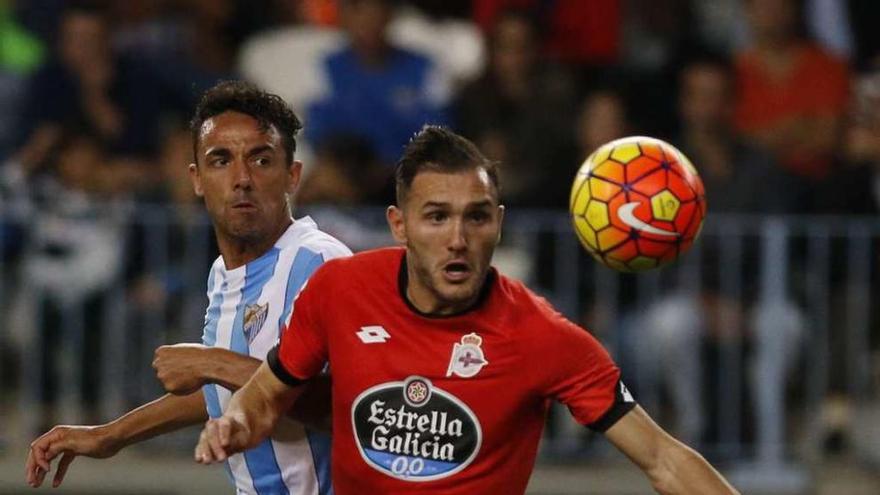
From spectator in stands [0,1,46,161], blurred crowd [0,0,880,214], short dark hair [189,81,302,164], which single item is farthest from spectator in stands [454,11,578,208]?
short dark hair [189,81,302,164]

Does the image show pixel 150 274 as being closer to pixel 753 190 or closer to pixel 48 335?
A: pixel 48 335

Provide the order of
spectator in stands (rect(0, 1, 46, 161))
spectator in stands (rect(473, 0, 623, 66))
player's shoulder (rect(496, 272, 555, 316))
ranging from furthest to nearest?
1. spectator in stands (rect(473, 0, 623, 66))
2. spectator in stands (rect(0, 1, 46, 161))
3. player's shoulder (rect(496, 272, 555, 316))

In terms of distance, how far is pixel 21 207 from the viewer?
36.0 ft

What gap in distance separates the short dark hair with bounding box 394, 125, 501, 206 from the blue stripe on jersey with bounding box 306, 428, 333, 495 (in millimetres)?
861

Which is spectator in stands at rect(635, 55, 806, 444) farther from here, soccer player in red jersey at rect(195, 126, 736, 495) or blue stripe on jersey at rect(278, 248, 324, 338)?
soccer player in red jersey at rect(195, 126, 736, 495)

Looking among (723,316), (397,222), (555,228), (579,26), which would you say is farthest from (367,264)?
(579,26)

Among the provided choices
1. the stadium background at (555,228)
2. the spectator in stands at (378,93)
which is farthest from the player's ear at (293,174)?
the spectator in stands at (378,93)

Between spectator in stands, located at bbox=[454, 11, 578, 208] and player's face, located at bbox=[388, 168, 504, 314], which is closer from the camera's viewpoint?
player's face, located at bbox=[388, 168, 504, 314]

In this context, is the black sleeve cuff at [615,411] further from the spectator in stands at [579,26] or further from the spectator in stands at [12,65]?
the spectator in stands at [12,65]

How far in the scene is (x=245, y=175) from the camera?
607 centimetres

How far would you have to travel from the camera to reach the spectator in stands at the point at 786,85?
38.8 feet

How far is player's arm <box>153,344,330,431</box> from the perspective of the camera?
5.68 meters

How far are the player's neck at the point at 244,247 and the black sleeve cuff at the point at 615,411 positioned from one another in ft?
4.48

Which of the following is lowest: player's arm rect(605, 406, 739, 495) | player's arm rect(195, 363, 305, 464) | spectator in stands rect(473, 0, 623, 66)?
player's arm rect(605, 406, 739, 495)
